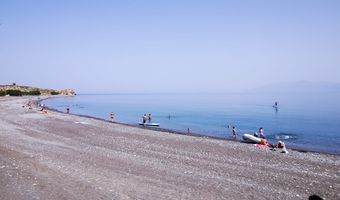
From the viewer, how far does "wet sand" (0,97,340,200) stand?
13.1 m

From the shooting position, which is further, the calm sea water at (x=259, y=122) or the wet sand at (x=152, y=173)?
the calm sea water at (x=259, y=122)

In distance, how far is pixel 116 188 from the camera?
44.3 feet

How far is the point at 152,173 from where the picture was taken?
653 inches

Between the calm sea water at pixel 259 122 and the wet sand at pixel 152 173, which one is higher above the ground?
the wet sand at pixel 152 173

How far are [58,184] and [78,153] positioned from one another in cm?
795

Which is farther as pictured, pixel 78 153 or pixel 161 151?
pixel 161 151

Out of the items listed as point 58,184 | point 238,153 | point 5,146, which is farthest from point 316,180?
point 5,146

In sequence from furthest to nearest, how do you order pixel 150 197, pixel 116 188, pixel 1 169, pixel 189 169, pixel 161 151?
pixel 161 151
pixel 189 169
pixel 1 169
pixel 116 188
pixel 150 197

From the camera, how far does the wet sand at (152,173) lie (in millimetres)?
13133

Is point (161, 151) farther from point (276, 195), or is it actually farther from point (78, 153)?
point (276, 195)

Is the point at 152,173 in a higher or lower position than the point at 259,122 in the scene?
higher

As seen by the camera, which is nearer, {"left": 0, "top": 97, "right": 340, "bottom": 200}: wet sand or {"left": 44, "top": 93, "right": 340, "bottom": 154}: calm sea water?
{"left": 0, "top": 97, "right": 340, "bottom": 200}: wet sand

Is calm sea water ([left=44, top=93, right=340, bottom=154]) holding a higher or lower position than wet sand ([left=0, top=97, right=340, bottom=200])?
lower

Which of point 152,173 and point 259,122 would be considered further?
point 259,122
